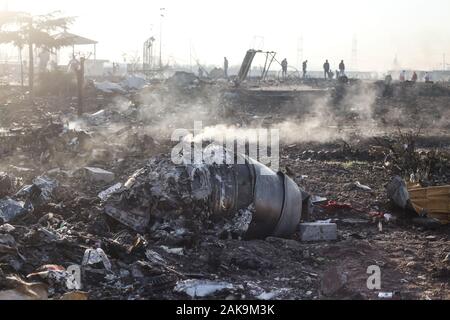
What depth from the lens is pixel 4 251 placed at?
506 cm

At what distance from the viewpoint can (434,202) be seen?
745 centimetres

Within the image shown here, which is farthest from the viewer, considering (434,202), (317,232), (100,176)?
(100,176)

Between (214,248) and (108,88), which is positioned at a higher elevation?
(108,88)

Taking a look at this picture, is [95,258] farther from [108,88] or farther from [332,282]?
[108,88]

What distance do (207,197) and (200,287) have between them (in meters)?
1.45

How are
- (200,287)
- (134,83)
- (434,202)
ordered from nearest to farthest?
1. (200,287)
2. (434,202)
3. (134,83)

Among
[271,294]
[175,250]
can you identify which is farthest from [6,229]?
[271,294]

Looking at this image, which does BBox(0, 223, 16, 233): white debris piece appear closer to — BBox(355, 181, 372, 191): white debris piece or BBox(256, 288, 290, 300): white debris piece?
BBox(256, 288, 290, 300): white debris piece

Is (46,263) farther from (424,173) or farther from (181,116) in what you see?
(181,116)

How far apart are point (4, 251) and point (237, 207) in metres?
2.51

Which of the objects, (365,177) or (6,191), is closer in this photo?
(6,191)

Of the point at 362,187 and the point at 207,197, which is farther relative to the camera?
the point at 362,187

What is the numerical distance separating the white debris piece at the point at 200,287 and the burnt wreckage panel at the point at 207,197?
126 cm
